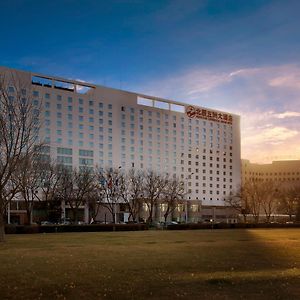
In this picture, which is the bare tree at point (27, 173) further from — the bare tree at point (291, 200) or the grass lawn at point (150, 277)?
the bare tree at point (291, 200)

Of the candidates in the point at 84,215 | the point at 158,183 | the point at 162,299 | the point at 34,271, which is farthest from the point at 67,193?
the point at 162,299

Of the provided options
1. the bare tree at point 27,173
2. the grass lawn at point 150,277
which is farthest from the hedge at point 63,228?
the grass lawn at point 150,277

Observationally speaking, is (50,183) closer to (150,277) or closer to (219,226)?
(219,226)

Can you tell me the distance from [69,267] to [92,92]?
145 m

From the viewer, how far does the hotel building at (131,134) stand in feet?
509

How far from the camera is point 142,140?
582ft

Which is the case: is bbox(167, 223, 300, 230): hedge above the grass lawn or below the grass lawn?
below

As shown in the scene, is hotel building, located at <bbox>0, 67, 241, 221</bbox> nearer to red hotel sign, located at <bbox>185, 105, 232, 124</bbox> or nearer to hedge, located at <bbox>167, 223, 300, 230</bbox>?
→ red hotel sign, located at <bbox>185, 105, 232, 124</bbox>

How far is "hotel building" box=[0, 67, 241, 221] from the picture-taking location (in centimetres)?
15500

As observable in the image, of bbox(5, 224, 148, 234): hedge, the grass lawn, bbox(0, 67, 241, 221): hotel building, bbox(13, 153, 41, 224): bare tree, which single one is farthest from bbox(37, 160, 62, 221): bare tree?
the grass lawn

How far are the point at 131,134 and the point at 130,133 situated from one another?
Result: 0.80 meters

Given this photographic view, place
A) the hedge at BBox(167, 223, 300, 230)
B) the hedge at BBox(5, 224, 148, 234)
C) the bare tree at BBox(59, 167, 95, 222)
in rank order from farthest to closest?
the bare tree at BBox(59, 167, 95, 222) → the hedge at BBox(167, 223, 300, 230) → the hedge at BBox(5, 224, 148, 234)

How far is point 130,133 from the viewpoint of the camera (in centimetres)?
17300

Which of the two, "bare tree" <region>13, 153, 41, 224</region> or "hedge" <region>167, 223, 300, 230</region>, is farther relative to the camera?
"hedge" <region>167, 223, 300, 230</region>
